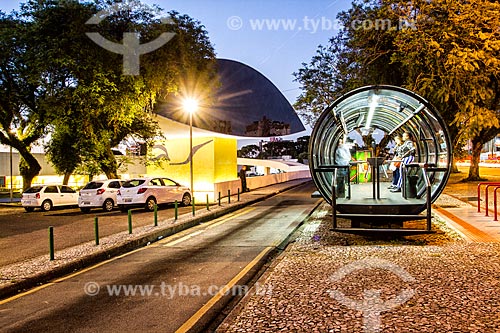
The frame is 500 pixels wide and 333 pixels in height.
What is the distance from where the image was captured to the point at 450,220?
13984mm

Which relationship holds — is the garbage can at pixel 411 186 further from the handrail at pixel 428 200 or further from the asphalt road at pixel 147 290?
the asphalt road at pixel 147 290

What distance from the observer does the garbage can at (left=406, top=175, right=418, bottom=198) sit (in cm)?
1209

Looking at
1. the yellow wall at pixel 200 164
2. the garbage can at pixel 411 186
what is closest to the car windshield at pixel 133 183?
the yellow wall at pixel 200 164

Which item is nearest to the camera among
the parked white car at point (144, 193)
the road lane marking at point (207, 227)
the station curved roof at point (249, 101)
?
the road lane marking at point (207, 227)

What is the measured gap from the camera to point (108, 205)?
903 inches

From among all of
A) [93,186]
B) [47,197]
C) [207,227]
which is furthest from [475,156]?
[47,197]

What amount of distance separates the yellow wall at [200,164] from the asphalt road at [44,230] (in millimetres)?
4982

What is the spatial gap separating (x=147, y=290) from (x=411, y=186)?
7495mm

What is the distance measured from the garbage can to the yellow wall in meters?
15.5

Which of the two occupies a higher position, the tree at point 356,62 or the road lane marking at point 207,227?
the tree at point 356,62

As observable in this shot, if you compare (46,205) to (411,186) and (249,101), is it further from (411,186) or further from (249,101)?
(249,101)

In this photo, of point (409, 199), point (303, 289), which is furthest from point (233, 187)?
point (303, 289)

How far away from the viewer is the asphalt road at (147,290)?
6.11m

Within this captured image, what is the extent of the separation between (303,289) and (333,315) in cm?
127
